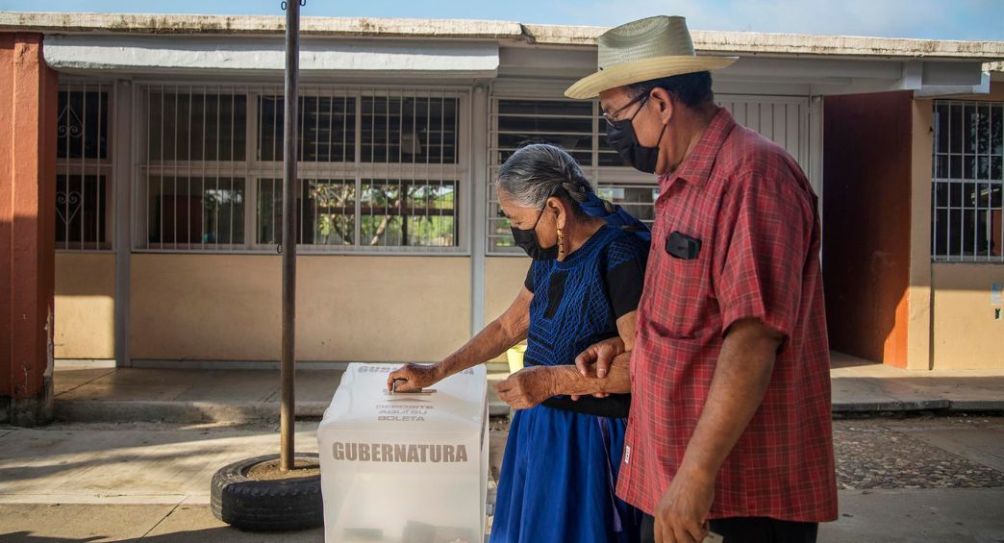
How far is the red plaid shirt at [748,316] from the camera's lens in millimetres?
1641

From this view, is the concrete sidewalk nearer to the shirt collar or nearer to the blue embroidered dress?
the blue embroidered dress

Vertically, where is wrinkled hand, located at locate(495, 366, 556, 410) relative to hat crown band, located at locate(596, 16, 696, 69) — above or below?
below

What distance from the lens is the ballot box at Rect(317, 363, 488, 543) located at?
2.15 m

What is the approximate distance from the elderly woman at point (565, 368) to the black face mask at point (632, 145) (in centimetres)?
35

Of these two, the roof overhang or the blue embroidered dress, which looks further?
the roof overhang

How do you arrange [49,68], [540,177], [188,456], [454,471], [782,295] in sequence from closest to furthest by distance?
[782,295], [454,471], [540,177], [188,456], [49,68]

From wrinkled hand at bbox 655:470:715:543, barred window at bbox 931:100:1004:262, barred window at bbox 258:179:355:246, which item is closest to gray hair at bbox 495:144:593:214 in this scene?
wrinkled hand at bbox 655:470:715:543

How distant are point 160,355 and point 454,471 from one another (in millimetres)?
6980

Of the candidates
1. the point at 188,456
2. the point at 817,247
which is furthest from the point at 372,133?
the point at 817,247

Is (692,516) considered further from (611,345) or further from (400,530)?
(400,530)

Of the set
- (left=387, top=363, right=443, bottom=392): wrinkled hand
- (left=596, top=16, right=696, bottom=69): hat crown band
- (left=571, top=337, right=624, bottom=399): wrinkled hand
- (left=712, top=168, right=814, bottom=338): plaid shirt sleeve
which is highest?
(left=596, top=16, right=696, bottom=69): hat crown band

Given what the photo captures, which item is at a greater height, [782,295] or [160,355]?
[782,295]

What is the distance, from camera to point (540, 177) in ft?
8.03

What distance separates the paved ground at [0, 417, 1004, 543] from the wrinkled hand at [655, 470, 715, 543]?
3.01 metres
